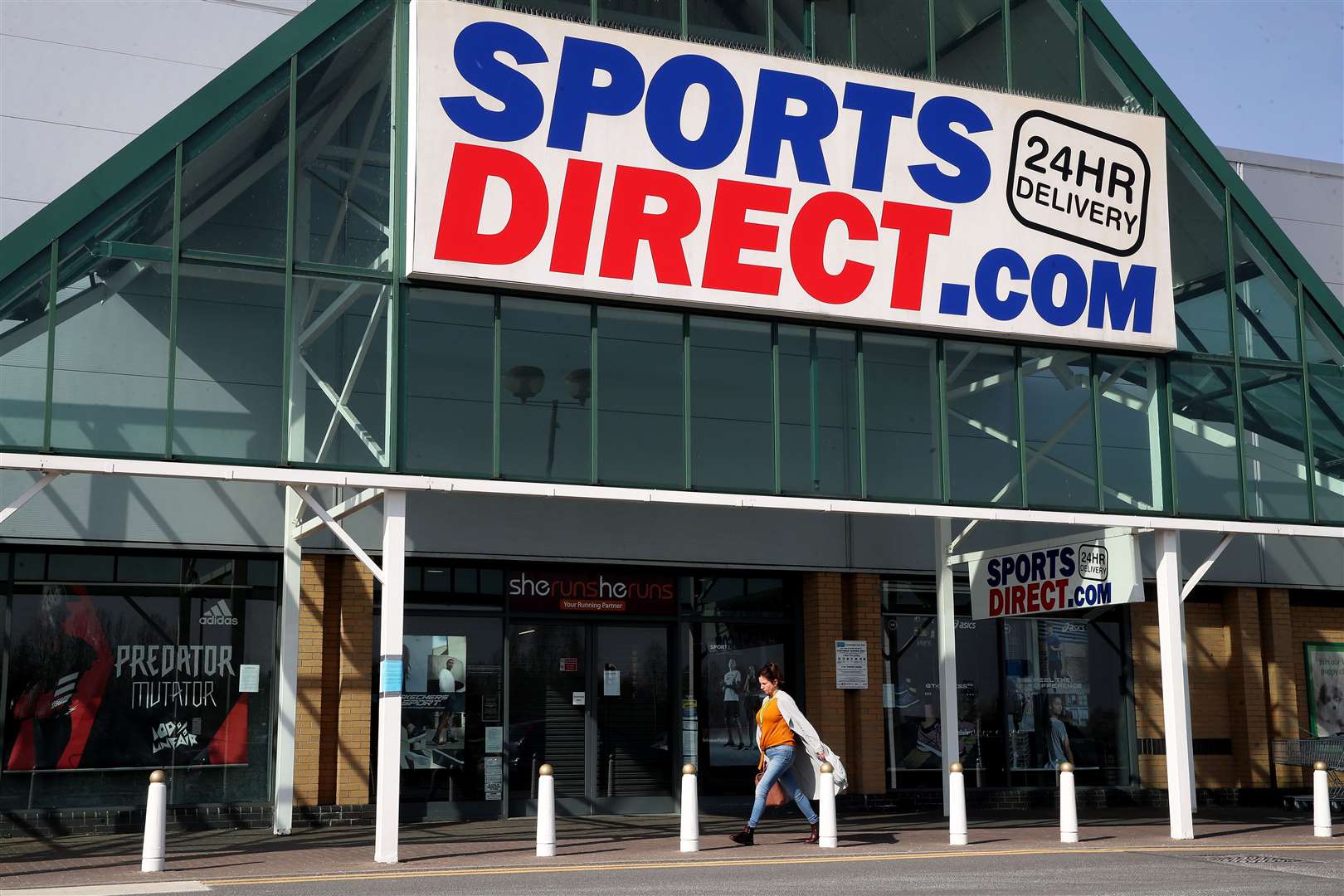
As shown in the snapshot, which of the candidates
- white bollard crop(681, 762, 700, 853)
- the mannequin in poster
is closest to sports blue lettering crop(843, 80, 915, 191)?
white bollard crop(681, 762, 700, 853)

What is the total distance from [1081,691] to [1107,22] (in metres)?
9.71

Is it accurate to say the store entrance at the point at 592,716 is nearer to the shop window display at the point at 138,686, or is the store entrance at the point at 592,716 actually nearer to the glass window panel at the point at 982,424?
the shop window display at the point at 138,686

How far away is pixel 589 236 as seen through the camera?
15.8 metres

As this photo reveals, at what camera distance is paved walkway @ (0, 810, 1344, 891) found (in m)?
13.6

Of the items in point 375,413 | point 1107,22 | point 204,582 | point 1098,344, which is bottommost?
point 204,582

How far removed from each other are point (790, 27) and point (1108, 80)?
434 centimetres

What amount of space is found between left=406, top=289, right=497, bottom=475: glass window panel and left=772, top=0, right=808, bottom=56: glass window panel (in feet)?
16.3

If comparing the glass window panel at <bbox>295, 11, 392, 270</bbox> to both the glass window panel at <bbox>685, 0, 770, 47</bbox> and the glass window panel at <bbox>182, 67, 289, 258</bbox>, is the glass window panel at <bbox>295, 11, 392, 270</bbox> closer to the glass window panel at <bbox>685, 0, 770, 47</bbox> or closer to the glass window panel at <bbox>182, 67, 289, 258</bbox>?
the glass window panel at <bbox>182, 67, 289, 258</bbox>

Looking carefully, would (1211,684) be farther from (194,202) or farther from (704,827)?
(194,202)

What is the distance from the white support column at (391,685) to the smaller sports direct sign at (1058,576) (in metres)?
7.51

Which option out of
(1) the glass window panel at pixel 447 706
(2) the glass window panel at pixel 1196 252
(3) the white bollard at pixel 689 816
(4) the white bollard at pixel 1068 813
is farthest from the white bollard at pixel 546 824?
(2) the glass window panel at pixel 1196 252

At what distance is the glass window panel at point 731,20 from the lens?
55.9ft

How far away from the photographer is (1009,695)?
72.3 ft

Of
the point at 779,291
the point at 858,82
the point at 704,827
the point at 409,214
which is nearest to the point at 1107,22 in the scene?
the point at 858,82
